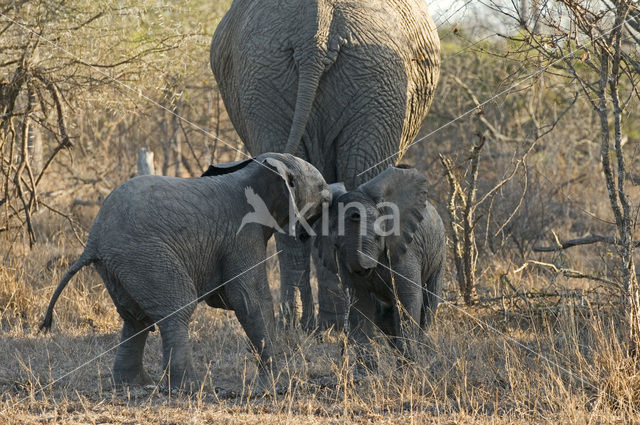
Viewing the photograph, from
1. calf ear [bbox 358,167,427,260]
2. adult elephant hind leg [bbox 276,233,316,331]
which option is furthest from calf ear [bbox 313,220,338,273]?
adult elephant hind leg [bbox 276,233,316,331]

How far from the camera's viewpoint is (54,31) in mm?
7359

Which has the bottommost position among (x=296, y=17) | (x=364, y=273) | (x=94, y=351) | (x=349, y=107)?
(x=94, y=351)

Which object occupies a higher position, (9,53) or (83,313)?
(9,53)

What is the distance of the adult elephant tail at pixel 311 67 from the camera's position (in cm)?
512

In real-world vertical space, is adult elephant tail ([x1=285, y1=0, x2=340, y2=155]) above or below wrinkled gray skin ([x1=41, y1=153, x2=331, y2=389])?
above

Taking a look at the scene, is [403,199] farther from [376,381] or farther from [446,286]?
[446,286]

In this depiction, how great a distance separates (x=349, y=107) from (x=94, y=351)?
7.17 feet

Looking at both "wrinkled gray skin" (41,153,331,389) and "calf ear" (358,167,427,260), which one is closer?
"wrinkled gray skin" (41,153,331,389)

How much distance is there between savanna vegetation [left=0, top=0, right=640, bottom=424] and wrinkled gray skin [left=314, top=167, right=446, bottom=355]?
9.1 inches

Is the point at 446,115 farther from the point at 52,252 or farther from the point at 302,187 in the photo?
the point at 302,187

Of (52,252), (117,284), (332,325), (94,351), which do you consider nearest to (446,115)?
(52,252)

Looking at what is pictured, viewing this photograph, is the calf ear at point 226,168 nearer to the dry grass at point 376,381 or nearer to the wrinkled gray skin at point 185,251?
the wrinkled gray skin at point 185,251

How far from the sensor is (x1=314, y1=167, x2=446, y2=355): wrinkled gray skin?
173 inches

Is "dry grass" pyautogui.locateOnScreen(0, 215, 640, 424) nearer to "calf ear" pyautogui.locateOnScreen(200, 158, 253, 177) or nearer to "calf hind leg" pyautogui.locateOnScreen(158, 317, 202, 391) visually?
"calf hind leg" pyautogui.locateOnScreen(158, 317, 202, 391)
